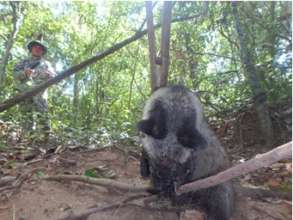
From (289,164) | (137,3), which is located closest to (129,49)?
(137,3)

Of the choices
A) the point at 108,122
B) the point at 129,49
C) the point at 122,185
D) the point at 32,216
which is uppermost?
the point at 129,49

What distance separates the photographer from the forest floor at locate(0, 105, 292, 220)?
3.26 m

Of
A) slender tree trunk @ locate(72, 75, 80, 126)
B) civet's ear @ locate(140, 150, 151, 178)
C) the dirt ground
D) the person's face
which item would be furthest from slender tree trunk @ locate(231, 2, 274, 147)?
the person's face

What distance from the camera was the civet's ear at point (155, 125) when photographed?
8.96 ft

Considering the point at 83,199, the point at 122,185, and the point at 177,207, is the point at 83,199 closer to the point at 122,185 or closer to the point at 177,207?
the point at 122,185

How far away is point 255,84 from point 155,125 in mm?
2015

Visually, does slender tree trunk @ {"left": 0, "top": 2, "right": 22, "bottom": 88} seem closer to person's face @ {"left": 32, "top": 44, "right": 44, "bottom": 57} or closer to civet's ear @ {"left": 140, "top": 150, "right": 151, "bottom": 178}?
person's face @ {"left": 32, "top": 44, "right": 44, "bottom": 57}

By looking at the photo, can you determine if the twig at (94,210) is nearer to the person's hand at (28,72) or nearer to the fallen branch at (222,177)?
the fallen branch at (222,177)

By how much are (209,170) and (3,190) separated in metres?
1.69

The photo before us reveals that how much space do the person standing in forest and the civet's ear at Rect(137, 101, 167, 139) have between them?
210 cm

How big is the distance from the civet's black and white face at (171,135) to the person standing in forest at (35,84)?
2046 mm

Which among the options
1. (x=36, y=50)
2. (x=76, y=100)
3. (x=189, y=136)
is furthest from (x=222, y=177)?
(x=76, y=100)

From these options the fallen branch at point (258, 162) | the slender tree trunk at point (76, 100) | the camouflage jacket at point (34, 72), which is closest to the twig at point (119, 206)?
the fallen branch at point (258, 162)

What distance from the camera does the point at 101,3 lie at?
7848 mm
